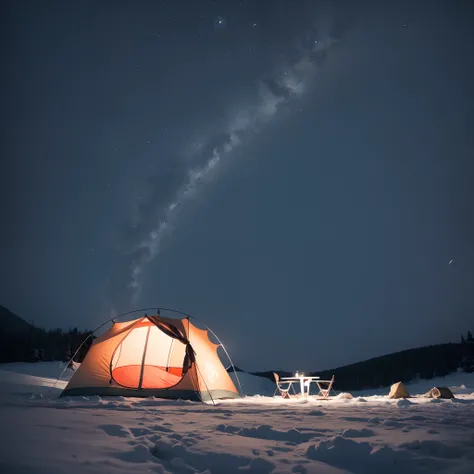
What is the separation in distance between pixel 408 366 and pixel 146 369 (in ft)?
147

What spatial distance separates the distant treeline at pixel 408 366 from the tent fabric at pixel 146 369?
29181mm

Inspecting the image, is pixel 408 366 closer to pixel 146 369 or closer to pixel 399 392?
pixel 399 392

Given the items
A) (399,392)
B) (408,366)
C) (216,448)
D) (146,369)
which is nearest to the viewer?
(216,448)

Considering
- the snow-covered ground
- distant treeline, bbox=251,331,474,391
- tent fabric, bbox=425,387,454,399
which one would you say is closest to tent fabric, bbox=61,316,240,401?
the snow-covered ground

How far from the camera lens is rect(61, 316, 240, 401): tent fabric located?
25.9 feet

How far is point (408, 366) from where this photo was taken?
45.9m

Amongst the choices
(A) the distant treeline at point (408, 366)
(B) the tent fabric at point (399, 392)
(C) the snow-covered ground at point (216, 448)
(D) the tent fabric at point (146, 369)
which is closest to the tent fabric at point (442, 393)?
(B) the tent fabric at point (399, 392)

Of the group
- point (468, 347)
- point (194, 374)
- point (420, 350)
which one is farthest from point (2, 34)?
point (420, 350)

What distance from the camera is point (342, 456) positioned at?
8.89 ft

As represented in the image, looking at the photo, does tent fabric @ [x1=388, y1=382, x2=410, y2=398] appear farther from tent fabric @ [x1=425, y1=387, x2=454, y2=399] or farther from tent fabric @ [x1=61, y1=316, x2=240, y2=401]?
tent fabric @ [x1=61, y1=316, x2=240, y2=401]

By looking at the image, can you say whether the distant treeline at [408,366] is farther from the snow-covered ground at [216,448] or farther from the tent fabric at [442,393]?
the snow-covered ground at [216,448]

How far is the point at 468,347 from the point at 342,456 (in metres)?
47.4

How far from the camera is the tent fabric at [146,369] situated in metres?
7.90

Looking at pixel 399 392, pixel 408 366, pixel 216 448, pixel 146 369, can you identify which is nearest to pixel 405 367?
pixel 408 366
